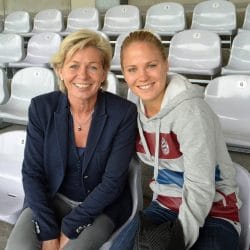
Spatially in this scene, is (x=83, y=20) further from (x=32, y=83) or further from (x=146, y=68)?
(x=146, y=68)

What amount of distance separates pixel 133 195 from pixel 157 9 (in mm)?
3709

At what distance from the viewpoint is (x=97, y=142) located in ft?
4.95

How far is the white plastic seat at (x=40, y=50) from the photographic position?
4.49 m

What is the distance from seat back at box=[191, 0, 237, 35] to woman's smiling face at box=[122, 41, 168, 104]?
3.12m

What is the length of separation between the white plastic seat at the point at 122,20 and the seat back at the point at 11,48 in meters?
1.15

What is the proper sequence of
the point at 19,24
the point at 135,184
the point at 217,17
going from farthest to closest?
1. the point at 19,24
2. the point at 217,17
3. the point at 135,184

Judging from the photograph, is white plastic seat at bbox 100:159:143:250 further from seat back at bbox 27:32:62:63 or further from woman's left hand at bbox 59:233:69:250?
seat back at bbox 27:32:62:63

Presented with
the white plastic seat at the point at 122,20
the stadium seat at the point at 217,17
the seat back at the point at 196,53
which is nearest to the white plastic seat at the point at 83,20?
the white plastic seat at the point at 122,20

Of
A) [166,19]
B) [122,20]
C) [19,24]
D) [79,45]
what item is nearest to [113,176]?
[79,45]

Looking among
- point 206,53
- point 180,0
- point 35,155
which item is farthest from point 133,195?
point 180,0

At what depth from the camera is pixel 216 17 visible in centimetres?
443

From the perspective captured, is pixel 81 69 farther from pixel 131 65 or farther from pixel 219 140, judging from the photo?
pixel 219 140

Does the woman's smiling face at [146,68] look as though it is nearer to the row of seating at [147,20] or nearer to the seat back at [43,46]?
the row of seating at [147,20]

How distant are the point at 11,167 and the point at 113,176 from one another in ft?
2.61
